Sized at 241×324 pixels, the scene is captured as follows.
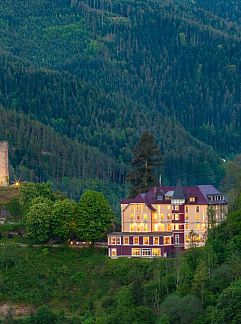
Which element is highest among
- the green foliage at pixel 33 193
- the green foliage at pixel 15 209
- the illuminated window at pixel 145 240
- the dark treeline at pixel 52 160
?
the dark treeline at pixel 52 160

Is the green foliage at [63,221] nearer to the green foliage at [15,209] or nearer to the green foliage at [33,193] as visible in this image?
the green foliage at [33,193]

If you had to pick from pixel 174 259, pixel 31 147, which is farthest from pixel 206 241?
pixel 31 147

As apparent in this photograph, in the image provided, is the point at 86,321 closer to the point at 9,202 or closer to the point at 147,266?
the point at 147,266

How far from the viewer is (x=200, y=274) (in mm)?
108125

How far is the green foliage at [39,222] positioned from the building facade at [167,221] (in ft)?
18.2

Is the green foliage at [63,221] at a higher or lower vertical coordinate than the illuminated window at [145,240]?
higher

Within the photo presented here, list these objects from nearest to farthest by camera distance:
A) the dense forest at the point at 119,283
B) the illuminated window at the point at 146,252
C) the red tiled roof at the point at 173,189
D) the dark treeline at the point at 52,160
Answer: the dense forest at the point at 119,283 → the illuminated window at the point at 146,252 → the red tiled roof at the point at 173,189 → the dark treeline at the point at 52,160

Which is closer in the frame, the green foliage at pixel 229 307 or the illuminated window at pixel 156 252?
the green foliage at pixel 229 307

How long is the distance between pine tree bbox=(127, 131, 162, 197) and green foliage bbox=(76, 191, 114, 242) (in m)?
A: 5.86

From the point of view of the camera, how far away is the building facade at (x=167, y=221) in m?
120

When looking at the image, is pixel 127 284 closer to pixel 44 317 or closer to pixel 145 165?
pixel 44 317

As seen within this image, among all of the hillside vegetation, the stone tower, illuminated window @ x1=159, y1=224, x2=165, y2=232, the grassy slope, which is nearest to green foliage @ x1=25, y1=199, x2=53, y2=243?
the hillside vegetation

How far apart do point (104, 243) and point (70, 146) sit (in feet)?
238

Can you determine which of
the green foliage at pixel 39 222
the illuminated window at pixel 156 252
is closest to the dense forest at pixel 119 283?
the green foliage at pixel 39 222
